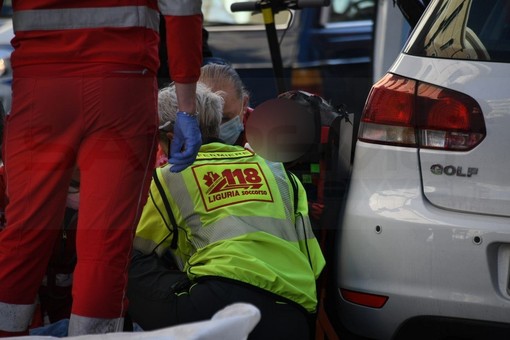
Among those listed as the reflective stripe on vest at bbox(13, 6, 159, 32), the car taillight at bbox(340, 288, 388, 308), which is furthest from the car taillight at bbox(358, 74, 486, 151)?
the reflective stripe on vest at bbox(13, 6, 159, 32)

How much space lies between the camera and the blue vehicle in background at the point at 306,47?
9.61 metres

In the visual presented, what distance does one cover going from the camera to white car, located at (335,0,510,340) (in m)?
3.51

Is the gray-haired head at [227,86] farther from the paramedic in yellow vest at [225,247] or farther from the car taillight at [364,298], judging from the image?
the car taillight at [364,298]

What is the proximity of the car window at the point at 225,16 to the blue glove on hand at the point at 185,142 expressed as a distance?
6.63 metres

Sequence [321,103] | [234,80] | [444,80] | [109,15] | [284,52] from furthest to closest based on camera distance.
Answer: [284,52] → [234,80] → [321,103] → [444,80] → [109,15]

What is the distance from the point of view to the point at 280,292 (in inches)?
143

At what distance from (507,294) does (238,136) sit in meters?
1.48

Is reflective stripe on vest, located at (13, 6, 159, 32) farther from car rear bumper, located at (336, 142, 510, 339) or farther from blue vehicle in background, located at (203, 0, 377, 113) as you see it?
blue vehicle in background, located at (203, 0, 377, 113)

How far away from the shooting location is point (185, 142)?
11.6 feet

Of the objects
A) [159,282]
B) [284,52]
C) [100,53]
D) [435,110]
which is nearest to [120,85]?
[100,53]

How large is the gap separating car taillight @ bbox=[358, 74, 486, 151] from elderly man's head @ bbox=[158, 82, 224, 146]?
1.79 feet

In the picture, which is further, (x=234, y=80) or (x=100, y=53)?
(x=234, y=80)

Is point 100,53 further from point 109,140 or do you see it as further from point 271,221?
point 271,221

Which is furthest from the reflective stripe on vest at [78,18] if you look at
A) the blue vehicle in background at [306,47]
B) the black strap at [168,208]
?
the blue vehicle in background at [306,47]
